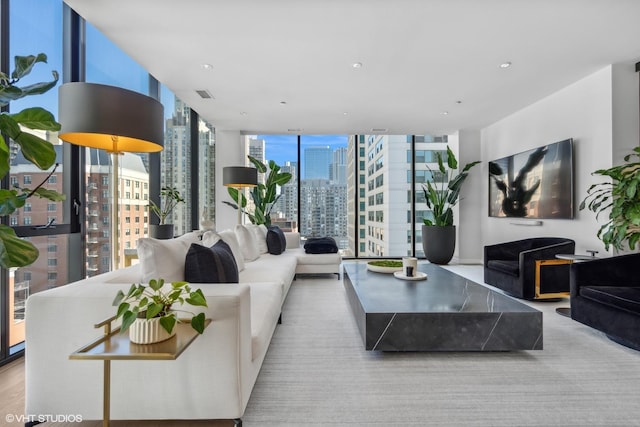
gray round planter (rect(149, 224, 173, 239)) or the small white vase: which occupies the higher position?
gray round planter (rect(149, 224, 173, 239))

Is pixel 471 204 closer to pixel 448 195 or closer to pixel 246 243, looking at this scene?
pixel 448 195

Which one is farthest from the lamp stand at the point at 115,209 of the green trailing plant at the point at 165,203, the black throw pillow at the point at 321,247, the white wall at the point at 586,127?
the white wall at the point at 586,127

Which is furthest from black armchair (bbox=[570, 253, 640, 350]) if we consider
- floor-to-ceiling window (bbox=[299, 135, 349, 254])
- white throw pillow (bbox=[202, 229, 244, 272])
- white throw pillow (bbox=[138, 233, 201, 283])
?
floor-to-ceiling window (bbox=[299, 135, 349, 254])

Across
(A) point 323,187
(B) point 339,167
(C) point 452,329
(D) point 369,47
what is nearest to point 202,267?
(C) point 452,329

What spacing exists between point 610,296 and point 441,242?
3.52m

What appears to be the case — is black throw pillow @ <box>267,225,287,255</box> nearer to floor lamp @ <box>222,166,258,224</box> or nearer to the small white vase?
floor lamp @ <box>222,166,258,224</box>

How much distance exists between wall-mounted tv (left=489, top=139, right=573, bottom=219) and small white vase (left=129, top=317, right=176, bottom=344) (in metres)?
4.59

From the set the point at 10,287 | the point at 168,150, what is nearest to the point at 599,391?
the point at 10,287

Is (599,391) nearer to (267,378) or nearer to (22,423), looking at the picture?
(267,378)

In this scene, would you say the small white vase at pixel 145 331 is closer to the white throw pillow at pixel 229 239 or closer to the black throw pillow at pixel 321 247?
the white throw pillow at pixel 229 239

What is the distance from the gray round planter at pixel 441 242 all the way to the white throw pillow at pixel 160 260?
4992mm

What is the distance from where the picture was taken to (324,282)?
4633 millimetres

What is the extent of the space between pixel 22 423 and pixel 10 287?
3.59ft

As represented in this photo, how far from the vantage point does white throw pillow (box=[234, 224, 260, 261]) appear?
157 inches
